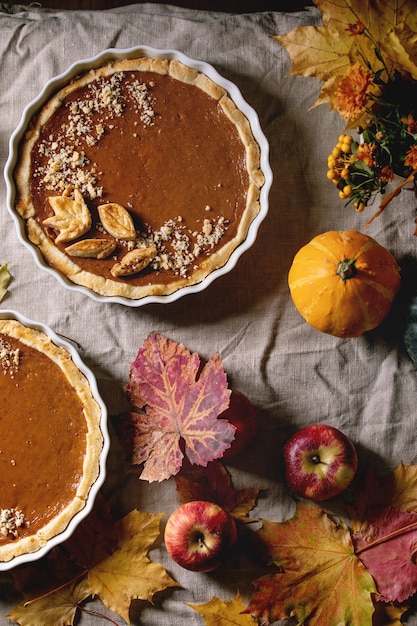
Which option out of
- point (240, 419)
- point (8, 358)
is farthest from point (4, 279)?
point (240, 419)

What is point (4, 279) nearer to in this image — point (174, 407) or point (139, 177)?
point (139, 177)

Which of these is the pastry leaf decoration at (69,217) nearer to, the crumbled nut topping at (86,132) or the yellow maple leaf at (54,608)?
the crumbled nut topping at (86,132)

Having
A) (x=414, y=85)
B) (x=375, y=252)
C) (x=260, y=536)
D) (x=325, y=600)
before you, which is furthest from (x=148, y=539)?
(x=414, y=85)

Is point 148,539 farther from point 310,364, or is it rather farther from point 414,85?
point 414,85

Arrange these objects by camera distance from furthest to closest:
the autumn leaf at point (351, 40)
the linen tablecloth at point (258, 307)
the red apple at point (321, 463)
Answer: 1. the linen tablecloth at point (258, 307)
2. the red apple at point (321, 463)
3. the autumn leaf at point (351, 40)

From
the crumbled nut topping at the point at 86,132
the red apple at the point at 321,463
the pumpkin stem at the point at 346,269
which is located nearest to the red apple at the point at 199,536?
the red apple at the point at 321,463

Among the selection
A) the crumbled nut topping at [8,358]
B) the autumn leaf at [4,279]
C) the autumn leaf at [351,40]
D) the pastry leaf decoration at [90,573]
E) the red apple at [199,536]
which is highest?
the autumn leaf at [351,40]

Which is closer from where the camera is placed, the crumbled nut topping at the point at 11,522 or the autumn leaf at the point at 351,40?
the autumn leaf at the point at 351,40
